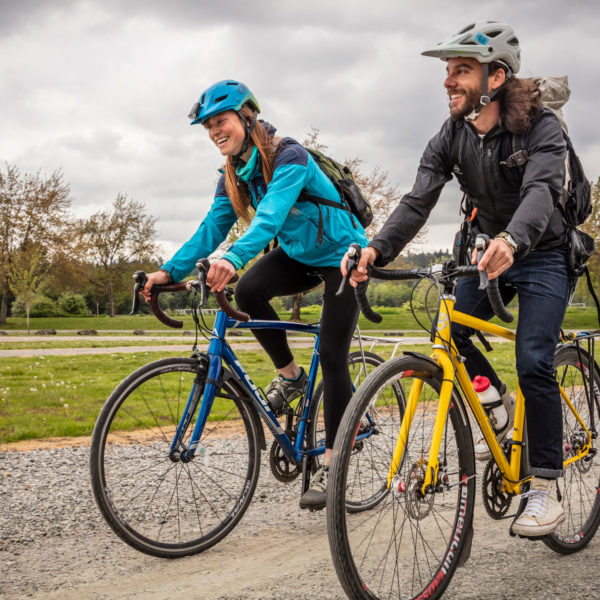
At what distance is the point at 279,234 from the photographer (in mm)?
3674

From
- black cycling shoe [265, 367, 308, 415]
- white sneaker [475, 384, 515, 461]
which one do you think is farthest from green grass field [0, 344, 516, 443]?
white sneaker [475, 384, 515, 461]

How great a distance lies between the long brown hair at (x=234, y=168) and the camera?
3434 millimetres

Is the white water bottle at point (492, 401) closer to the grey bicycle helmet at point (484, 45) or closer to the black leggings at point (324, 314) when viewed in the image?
the black leggings at point (324, 314)

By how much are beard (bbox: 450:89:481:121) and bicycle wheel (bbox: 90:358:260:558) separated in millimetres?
1767

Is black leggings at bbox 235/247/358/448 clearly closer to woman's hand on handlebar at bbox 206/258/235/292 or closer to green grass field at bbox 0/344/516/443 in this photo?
woman's hand on handlebar at bbox 206/258/235/292

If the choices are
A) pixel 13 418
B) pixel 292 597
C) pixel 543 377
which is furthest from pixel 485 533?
pixel 13 418

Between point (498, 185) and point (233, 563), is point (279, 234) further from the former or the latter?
point (233, 563)

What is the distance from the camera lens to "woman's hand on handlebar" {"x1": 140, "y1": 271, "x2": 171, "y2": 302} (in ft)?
11.3

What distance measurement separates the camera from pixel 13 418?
6961mm

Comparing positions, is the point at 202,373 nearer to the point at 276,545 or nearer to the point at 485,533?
the point at 276,545

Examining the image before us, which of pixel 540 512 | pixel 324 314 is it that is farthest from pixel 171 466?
pixel 540 512

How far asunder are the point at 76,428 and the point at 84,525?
3081 millimetres

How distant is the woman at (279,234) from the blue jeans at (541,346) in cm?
90

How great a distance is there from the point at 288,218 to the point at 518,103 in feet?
4.40
